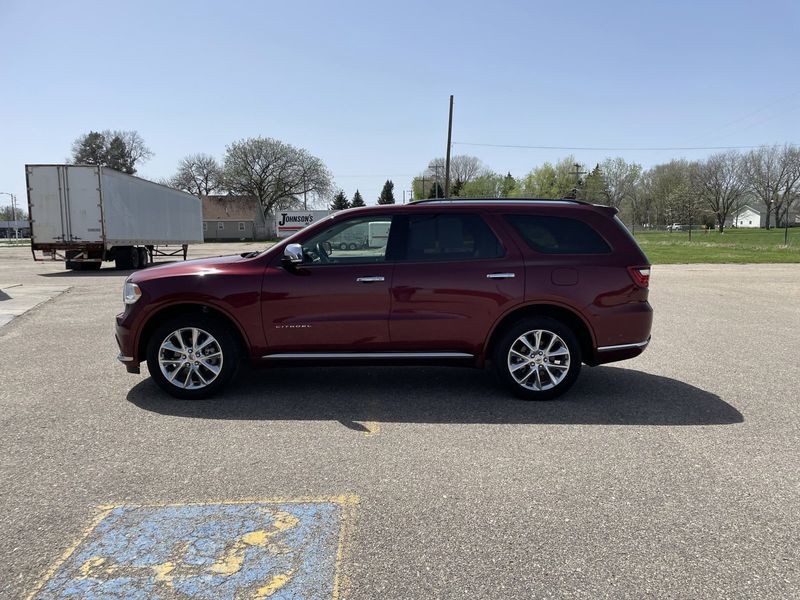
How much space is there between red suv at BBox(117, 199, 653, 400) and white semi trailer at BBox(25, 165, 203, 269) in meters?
15.7

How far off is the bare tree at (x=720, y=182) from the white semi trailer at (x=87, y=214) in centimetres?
9155

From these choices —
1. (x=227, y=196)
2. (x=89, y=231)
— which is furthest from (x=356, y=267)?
(x=227, y=196)

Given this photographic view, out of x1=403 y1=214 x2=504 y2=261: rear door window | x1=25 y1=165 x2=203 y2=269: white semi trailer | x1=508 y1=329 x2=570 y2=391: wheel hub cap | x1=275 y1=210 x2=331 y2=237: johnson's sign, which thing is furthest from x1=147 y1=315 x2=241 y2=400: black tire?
x1=275 y1=210 x2=331 y2=237: johnson's sign

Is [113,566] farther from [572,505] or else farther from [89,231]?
[89,231]

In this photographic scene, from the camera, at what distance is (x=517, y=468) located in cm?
373

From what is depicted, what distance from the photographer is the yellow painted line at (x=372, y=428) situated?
4.36 meters

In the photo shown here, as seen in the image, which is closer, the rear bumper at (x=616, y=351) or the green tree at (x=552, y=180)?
the rear bumper at (x=616, y=351)

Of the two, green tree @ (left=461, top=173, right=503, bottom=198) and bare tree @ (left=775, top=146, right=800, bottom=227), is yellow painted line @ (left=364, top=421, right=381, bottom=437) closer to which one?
green tree @ (left=461, top=173, right=503, bottom=198)

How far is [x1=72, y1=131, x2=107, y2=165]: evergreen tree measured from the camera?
74688 millimetres

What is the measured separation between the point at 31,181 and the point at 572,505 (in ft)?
65.8

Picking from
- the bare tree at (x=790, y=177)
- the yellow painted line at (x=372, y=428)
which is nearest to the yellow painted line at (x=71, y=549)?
the yellow painted line at (x=372, y=428)

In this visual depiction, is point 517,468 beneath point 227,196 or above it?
beneath

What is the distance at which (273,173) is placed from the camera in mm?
71250

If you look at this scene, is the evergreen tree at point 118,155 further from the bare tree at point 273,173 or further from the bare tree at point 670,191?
the bare tree at point 670,191
